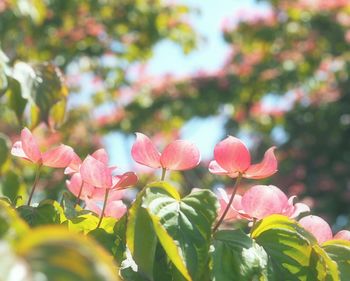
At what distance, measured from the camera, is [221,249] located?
95cm

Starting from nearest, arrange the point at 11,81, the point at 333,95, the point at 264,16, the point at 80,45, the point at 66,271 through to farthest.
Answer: the point at 66,271
the point at 11,81
the point at 80,45
the point at 333,95
the point at 264,16

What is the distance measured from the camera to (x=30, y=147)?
42.3 inches

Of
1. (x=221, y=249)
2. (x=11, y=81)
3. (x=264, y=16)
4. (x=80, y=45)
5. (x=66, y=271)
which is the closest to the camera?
(x=66, y=271)

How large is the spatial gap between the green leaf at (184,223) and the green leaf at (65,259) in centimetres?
35

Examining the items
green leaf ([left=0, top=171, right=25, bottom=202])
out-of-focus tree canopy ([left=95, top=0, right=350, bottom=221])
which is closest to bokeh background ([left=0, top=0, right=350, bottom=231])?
out-of-focus tree canopy ([left=95, top=0, right=350, bottom=221])

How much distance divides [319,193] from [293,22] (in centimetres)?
167

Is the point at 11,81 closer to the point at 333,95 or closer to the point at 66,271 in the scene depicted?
the point at 66,271

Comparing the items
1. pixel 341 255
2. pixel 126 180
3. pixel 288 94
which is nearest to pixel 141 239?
pixel 126 180

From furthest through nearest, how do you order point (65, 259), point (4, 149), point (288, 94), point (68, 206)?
point (288, 94)
point (4, 149)
point (68, 206)
point (65, 259)

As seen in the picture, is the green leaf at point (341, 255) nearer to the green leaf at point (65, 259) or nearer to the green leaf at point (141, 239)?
the green leaf at point (141, 239)

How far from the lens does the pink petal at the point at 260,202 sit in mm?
1033

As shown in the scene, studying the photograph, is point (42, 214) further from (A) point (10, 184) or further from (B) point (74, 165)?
(A) point (10, 184)

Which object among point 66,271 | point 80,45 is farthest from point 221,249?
point 80,45

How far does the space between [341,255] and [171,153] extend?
0.83 ft
